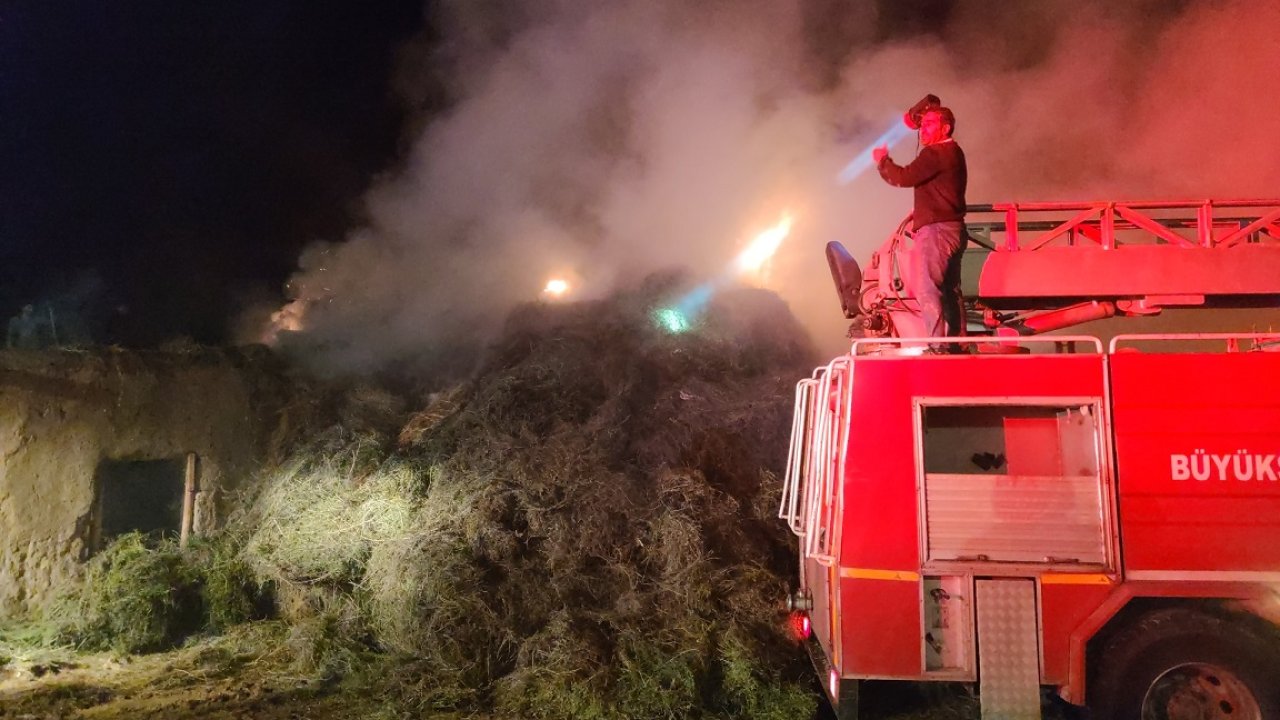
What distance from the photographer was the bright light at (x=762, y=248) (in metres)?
11.8

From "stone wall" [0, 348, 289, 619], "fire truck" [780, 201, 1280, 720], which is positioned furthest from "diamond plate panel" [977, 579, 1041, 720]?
"stone wall" [0, 348, 289, 619]

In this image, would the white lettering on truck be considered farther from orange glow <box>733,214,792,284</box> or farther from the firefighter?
orange glow <box>733,214,792,284</box>

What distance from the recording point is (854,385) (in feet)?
13.0

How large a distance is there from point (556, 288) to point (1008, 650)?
971 cm

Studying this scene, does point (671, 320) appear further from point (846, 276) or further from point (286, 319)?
point (286, 319)

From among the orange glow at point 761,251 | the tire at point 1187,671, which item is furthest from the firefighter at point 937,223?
the orange glow at point 761,251

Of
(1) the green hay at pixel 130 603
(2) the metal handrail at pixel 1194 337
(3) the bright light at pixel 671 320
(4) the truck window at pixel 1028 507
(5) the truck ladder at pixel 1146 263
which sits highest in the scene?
(3) the bright light at pixel 671 320

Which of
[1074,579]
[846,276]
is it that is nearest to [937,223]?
[846,276]

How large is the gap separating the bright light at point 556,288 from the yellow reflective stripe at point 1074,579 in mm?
9388

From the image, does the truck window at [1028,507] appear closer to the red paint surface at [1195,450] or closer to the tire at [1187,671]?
the red paint surface at [1195,450]

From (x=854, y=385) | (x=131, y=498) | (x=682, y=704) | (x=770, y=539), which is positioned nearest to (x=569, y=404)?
(x=770, y=539)

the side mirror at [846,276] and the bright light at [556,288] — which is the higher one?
the bright light at [556,288]

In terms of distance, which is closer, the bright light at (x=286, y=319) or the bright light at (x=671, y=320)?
the bright light at (x=671, y=320)

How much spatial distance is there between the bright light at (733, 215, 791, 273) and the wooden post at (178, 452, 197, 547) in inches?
303
